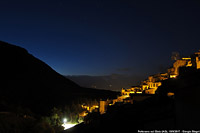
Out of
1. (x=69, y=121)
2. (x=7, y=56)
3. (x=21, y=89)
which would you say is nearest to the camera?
(x=69, y=121)

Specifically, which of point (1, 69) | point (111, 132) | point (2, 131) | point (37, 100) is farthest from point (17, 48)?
point (111, 132)

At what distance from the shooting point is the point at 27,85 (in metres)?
88.5

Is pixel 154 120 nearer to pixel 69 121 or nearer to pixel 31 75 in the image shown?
pixel 69 121

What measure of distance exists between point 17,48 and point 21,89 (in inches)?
2826

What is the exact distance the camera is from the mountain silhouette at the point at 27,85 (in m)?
67.5

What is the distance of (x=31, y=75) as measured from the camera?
109188 mm

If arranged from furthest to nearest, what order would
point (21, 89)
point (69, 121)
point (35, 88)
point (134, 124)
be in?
point (35, 88) < point (21, 89) < point (69, 121) < point (134, 124)

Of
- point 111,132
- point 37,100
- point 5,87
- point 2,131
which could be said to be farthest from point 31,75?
point 111,132

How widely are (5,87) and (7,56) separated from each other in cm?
4870

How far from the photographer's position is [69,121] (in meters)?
40.5

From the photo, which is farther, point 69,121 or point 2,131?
point 69,121

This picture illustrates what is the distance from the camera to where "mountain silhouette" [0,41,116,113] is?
67494 mm

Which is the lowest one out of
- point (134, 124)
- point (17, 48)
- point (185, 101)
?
point (134, 124)

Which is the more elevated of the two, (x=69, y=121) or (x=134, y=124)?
(x=134, y=124)
